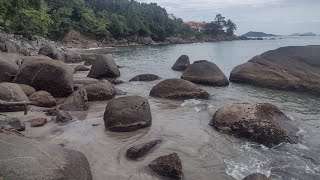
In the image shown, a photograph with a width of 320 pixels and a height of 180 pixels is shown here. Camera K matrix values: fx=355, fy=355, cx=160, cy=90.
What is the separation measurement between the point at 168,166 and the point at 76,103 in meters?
6.08

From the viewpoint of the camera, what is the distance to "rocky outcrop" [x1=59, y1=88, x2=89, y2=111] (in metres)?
12.0

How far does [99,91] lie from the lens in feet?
45.5

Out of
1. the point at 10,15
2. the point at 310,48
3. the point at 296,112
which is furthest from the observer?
the point at 10,15

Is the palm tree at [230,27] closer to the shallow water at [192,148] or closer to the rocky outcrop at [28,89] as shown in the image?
the shallow water at [192,148]

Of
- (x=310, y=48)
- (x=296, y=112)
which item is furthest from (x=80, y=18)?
(x=296, y=112)

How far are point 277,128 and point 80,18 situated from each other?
7044 cm

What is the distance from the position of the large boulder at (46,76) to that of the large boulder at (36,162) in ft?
24.6

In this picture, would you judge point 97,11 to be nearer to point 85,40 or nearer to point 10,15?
point 85,40

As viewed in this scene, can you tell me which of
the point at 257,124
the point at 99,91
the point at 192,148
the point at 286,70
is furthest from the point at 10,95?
the point at 286,70

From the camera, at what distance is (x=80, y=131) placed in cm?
965

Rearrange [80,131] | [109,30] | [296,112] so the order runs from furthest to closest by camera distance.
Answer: [109,30] → [296,112] → [80,131]

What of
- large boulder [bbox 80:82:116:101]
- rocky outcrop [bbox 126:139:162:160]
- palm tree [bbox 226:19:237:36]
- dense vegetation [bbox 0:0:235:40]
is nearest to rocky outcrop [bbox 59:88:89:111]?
large boulder [bbox 80:82:116:101]

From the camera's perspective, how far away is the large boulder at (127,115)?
9828 mm

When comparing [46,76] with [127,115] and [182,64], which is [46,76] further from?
[182,64]
